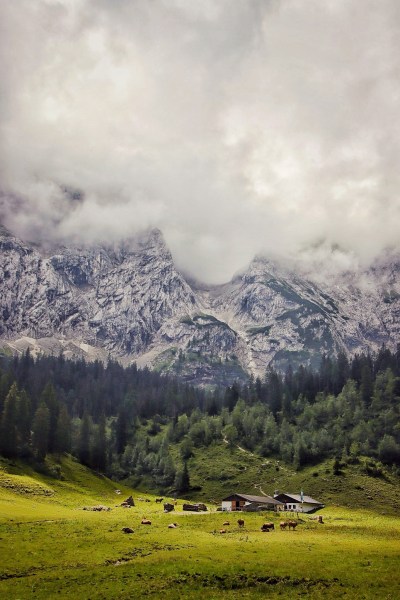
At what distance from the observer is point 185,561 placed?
48562mm

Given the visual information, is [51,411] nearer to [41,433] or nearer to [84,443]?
[41,433]

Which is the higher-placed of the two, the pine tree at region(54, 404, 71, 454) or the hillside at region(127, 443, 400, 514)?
the pine tree at region(54, 404, 71, 454)

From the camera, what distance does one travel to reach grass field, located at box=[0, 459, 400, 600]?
4075 centimetres

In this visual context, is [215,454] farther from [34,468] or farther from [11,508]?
[11,508]

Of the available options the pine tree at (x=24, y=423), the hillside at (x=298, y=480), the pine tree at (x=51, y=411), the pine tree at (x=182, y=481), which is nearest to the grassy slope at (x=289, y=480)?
the hillside at (x=298, y=480)

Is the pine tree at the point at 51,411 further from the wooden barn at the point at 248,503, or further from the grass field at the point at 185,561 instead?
the grass field at the point at 185,561

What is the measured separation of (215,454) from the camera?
189750 millimetres

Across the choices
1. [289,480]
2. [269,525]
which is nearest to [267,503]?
[269,525]

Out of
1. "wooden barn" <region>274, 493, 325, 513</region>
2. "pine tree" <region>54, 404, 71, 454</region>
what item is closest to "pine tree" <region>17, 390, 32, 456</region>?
"pine tree" <region>54, 404, 71, 454</region>

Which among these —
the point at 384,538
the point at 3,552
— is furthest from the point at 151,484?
the point at 3,552

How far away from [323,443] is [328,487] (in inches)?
1184

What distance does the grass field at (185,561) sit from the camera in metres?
40.8

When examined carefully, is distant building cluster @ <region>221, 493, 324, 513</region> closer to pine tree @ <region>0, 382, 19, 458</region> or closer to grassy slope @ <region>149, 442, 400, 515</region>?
grassy slope @ <region>149, 442, 400, 515</region>

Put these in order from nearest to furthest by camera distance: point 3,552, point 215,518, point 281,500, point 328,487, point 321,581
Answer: point 321,581
point 3,552
point 215,518
point 281,500
point 328,487
